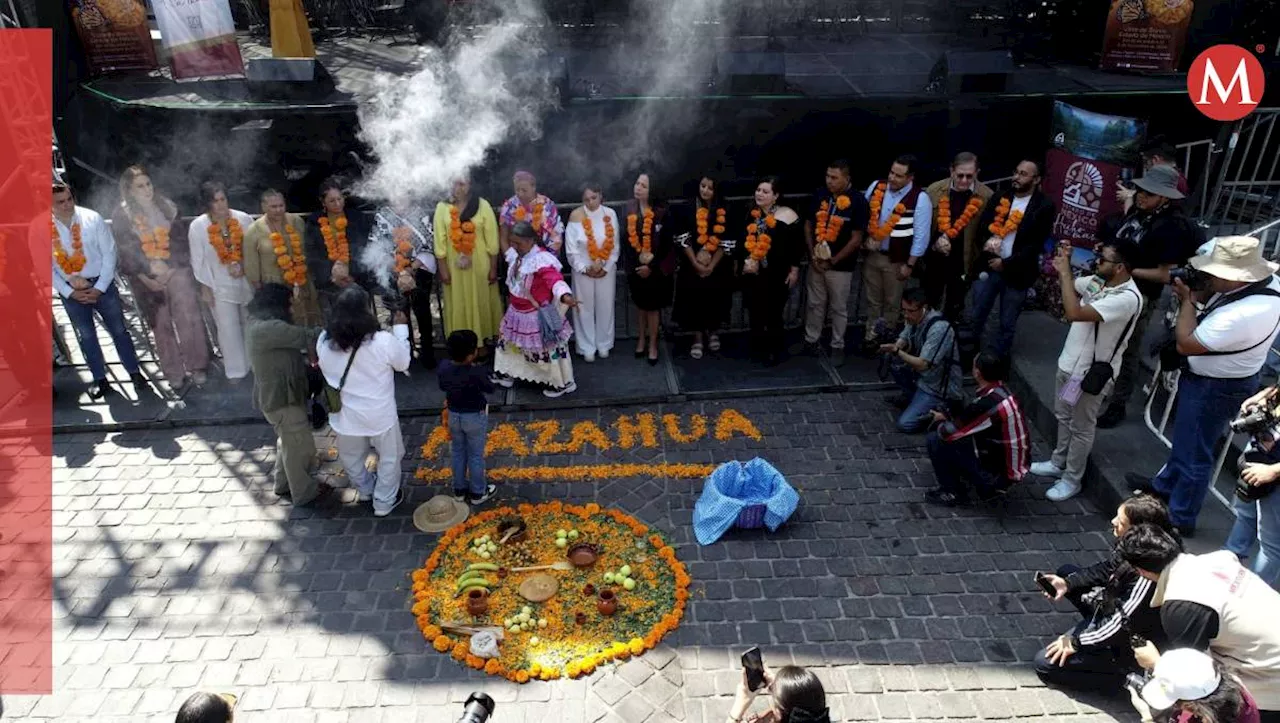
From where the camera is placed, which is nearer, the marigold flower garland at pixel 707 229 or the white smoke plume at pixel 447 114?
the marigold flower garland at pixel 707 229

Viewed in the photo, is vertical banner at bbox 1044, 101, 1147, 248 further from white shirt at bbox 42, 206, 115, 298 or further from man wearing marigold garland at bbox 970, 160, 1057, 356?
white shirt at bbox 42, 206, 115, 298

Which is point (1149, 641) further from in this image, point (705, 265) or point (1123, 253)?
point (705, 265)

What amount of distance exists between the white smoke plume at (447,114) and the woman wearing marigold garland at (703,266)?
2534mm

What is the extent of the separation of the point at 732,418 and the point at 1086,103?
6.91m

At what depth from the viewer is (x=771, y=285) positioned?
854 cm

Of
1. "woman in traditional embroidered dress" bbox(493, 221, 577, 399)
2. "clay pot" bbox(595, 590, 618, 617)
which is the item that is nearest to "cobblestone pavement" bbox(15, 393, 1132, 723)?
"clay pot" bbox(595, 590, 618, 617)

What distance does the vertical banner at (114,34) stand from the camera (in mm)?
11289

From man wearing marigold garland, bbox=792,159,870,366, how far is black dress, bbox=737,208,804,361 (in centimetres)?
22

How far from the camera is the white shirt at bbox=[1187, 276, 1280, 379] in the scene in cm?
532

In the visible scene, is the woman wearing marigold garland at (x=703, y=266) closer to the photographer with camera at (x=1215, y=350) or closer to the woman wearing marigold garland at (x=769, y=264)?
the woman wearing marigold garland at (x=769, y=264)

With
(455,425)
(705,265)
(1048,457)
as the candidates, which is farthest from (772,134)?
(455,425)

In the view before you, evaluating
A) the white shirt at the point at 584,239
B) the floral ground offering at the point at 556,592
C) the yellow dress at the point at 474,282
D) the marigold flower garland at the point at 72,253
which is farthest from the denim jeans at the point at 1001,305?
the marigold flower garland at the point at 72,253

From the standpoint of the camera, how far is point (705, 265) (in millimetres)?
8461

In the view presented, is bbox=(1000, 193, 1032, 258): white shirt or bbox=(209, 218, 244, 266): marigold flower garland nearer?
bbox=(1000, 193, 1032, 258): white shirt
